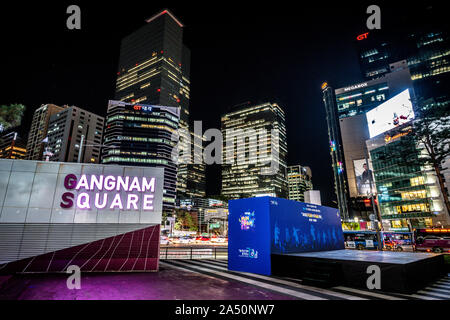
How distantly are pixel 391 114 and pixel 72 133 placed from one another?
152689 mm

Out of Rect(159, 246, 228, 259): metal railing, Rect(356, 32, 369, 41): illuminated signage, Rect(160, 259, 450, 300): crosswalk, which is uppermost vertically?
Rect(356, 32, 369, 41): illuminated signage

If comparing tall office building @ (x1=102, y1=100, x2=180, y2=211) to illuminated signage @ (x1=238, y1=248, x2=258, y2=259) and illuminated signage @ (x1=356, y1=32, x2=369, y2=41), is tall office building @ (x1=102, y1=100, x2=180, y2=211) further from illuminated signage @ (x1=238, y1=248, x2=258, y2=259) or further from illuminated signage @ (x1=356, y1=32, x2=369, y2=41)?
illuminated signage @ (x1=356, y1=32, x2=369, y2=41)

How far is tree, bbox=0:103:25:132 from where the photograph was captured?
1692 cm

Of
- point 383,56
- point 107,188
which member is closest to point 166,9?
point 383,56

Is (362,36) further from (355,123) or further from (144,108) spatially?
(144,108)

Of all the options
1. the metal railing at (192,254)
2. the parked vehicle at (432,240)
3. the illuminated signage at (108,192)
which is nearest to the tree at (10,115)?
the illuminated signage at (108,192)

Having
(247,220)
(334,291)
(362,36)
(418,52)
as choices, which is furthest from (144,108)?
(362,36)

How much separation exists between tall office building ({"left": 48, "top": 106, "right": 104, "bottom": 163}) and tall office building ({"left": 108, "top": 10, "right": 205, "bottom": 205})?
126ft

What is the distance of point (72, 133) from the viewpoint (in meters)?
134

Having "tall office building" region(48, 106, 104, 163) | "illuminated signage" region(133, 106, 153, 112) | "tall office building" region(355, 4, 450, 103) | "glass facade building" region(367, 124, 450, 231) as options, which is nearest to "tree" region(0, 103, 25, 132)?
"glass facade building" region(367, 124, 450, 231)

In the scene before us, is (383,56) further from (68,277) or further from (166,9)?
(166,9)

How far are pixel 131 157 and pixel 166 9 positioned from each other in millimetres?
151026

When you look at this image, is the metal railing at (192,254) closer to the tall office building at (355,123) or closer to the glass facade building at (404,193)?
the glass facade building at (404,193)
